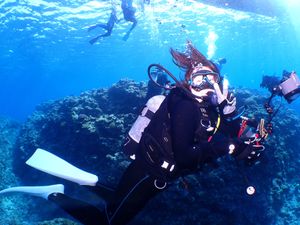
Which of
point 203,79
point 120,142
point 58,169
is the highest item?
point 203,79

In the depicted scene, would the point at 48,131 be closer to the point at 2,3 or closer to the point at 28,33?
the point at 2,3

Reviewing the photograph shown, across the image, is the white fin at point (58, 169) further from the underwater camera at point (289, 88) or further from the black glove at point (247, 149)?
the underwater camera at point (289, 88)

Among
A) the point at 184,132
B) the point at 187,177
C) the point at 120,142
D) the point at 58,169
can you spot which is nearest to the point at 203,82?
the point at 184,132

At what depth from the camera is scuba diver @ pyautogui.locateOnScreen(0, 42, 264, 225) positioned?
136 inches

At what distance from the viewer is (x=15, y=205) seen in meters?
13.2

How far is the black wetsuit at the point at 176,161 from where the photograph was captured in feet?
11.2

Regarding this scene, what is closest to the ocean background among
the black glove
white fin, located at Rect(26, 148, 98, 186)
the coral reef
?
the coral reef

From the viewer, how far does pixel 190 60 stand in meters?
4.22

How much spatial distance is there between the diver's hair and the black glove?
1104 mm

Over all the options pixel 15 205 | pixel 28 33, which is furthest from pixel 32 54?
pixel 15 205

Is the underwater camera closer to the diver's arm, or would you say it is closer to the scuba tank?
the diver's arm

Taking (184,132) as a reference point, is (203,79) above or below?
above

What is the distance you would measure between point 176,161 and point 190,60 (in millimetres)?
1580

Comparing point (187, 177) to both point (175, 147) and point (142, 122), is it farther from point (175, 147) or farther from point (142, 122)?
point (175, 147)
